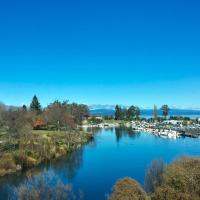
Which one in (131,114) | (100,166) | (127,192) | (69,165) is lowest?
(100,166)

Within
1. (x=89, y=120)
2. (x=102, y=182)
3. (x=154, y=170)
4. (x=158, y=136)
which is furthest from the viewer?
(x=89, y=120)

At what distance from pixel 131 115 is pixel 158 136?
68090 millimetres

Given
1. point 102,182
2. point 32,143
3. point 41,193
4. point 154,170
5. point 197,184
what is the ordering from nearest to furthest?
point 197,184, point 41,193, point 154,170, point 102,182, point 32,143

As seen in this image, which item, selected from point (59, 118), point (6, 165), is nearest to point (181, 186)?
point (6, 165)

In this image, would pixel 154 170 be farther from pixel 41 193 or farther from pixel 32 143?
pixel 32 143

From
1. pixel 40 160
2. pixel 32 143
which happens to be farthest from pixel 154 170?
pixel 32 143

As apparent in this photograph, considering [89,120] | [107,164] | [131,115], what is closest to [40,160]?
[107,164]

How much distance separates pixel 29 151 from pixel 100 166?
12591 mm

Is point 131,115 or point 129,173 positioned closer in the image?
point 129,173

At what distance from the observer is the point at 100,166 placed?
60406 mm

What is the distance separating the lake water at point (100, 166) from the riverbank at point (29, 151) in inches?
79.7

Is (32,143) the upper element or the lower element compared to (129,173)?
upper

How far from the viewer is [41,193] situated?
29.1 m

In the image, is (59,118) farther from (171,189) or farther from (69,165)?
(171,189)
